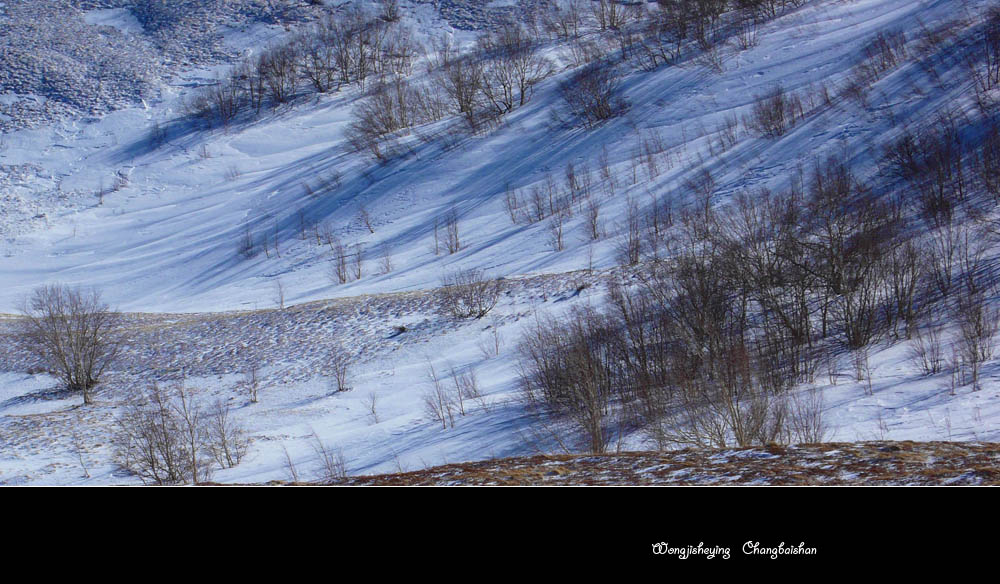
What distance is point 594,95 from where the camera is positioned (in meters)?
43.8

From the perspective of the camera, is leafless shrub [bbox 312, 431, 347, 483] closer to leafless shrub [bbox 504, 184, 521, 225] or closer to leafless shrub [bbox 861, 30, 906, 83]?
leafless shrub [bbox 504, 184, 521, 225]

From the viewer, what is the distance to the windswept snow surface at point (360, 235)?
45.9 ft

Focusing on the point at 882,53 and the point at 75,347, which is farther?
the point at 882,53

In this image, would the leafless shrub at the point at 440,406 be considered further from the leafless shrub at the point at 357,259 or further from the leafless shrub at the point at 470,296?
the leafless shrub at the point at 357,259

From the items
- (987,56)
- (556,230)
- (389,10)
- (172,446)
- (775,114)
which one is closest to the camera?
(172,446)

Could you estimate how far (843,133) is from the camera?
3127 centimetres

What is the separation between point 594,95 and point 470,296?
2431cm

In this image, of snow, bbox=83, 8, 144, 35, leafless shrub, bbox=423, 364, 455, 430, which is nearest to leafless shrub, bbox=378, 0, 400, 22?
snow, bbox=83, 8, 144, 35

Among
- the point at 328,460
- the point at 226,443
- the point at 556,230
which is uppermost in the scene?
the point at 556,230

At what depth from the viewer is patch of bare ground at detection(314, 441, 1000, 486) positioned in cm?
337

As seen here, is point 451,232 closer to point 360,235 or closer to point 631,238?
point 360,235

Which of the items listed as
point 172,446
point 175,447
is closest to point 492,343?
point 175,447

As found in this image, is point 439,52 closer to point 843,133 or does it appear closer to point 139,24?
point 139,24

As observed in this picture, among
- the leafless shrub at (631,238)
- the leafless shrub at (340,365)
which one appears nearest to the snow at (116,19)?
the leafless shrub at (631,238)
